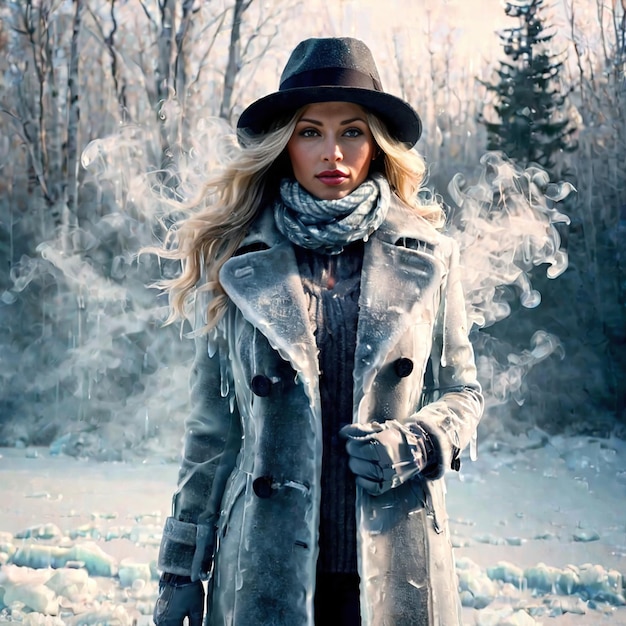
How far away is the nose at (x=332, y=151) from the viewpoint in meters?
1.42

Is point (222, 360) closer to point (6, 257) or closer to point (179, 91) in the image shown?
point (179, 91)

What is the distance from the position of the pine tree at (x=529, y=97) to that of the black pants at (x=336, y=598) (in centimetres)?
484

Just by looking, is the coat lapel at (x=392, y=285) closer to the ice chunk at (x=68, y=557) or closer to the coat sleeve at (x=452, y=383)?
the coat sleeve at (x=452, y=383)

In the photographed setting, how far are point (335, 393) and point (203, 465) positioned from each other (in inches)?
12.9

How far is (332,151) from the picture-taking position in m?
1.42

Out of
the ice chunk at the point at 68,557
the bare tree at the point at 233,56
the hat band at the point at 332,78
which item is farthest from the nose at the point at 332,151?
the bare tree at the point at 233,56

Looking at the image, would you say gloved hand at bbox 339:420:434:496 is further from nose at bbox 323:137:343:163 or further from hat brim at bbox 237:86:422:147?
hat brim at bbox 237:86:422:147

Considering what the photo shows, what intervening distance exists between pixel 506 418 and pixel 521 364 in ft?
1.46

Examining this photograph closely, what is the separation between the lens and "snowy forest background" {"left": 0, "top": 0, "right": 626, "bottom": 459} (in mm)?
5484

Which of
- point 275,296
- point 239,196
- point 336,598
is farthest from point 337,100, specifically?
point 336,598

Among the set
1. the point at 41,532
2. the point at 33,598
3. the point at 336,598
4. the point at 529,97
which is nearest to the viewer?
the point at 336,598

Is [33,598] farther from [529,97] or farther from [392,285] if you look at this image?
[529,97]

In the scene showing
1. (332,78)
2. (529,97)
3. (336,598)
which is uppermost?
(529,97)

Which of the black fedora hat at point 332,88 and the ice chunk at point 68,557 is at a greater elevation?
the black fedora hat at point 332,88
